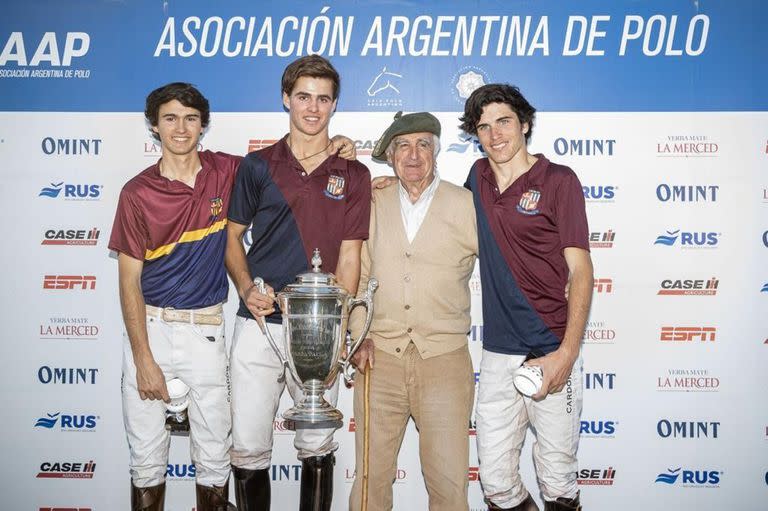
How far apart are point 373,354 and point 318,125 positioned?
3.11 feet

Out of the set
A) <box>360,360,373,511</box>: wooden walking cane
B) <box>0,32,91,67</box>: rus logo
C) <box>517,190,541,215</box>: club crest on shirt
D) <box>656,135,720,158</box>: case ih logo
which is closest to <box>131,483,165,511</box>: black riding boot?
<box>360,360,373,511</box>: wooden walking cane

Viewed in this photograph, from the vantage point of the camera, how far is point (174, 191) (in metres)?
2.87

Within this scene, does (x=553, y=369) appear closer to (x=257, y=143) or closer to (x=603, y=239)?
(x=603, y=239)

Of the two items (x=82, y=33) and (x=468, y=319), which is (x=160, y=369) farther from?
(x=82, y=33)

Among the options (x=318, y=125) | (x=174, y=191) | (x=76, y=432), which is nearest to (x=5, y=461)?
(x=76, y=432)

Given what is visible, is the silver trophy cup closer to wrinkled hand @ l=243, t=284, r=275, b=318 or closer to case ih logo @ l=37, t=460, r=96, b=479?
wrinkled hand @ l=243, t=284, r=275, b=318

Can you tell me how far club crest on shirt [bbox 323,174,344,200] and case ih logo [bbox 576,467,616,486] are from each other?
185 centimetres

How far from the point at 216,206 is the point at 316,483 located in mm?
1192

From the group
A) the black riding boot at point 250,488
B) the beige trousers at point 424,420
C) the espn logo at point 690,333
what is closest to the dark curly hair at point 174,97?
the beige trousers at point 424,420

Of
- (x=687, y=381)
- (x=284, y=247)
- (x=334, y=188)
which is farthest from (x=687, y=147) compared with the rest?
(x=284, y=247)

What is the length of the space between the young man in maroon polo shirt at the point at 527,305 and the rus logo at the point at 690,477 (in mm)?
979

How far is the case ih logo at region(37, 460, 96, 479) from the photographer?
3.58 meters

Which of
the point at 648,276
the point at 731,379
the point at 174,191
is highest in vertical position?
the point at 174,191

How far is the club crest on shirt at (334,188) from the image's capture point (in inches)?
113
